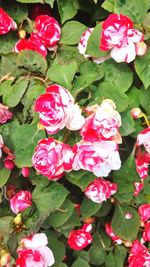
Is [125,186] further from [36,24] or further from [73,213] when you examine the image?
[36,24]

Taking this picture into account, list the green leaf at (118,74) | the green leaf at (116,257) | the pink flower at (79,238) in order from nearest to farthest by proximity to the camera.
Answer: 1. the green leaf at (118,74)
2. the pink flower at (79,238)
3. the green leaf at (116,257)

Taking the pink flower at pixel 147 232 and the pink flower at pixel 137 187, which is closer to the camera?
the pink flower at pixel 137 187

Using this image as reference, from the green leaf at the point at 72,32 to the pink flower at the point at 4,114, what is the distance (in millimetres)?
262

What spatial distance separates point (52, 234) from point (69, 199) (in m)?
0.11

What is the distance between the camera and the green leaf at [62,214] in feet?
4.72

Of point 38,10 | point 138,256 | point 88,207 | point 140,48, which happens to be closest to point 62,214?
point 88,207

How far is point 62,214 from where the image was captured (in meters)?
1.45

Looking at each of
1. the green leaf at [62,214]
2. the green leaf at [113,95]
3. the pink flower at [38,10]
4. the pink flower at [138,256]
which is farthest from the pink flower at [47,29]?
the pink flower at [138,256]

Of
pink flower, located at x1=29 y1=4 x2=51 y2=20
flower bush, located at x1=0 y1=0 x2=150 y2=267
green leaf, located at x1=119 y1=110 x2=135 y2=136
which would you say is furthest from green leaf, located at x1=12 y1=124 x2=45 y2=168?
pink flower, located at x1=29 y1=4 x2=51 y2=20

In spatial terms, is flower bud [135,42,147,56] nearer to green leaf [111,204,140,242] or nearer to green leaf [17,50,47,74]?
green leaf [17,50,47,74]

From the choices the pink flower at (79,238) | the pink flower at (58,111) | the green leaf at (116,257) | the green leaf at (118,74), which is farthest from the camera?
the green leaf at (116,257)

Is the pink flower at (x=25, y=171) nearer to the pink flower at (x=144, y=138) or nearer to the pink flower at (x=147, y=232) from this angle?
the pink flower at (x=144, y=138)

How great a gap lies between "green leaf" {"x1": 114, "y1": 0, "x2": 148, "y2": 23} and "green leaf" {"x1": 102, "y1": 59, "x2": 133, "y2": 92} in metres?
0.13

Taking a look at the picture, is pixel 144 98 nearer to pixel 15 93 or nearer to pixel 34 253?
pixel 15 93
